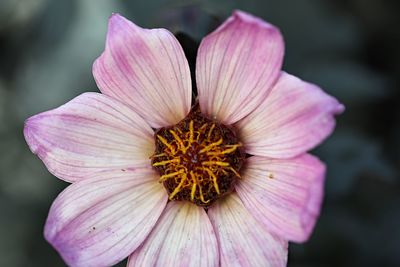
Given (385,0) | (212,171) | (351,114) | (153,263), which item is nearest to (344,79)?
(351,114)

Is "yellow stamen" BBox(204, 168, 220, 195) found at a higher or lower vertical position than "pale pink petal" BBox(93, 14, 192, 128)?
lower

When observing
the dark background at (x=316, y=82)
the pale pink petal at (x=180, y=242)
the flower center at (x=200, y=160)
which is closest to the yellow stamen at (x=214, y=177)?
the flower center at (x=200, y=160)

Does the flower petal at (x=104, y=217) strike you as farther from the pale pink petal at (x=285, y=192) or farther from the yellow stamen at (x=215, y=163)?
the pale pink petal at (x=285, y=192)

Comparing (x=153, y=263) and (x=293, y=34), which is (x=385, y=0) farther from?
(x=153, y=263)

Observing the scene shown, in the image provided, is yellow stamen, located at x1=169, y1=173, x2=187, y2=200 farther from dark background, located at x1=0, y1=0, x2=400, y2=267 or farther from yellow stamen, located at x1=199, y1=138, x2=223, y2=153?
dark background, located at x1=0, y1=0, x2=400, y2=267

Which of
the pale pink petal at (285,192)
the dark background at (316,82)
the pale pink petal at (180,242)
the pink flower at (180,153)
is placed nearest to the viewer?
the pale pink petal at (285,192)

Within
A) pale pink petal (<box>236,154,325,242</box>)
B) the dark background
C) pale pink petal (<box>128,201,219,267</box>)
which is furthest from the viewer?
the dark background

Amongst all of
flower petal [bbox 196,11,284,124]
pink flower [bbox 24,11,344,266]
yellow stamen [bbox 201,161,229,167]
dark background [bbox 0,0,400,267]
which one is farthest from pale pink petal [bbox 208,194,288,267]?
dark background [bbox 0,0,400,267]

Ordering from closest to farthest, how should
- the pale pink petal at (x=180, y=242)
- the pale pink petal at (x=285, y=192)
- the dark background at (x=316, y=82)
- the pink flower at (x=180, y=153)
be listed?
the pale pink petal at (x=285, y=192) → the pink flower at (x=180, y=153) → the pale pink petal at (x=180, y=242) → the dark background at (x=316, y=82)
